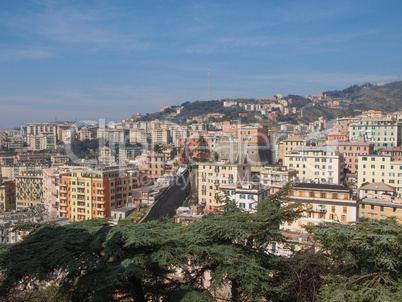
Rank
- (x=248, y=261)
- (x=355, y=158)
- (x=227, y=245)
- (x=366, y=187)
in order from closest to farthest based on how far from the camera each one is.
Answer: (x=248, y=261)
(x=227, y=245)
(x=366, y=187)
(x=355, y=158)

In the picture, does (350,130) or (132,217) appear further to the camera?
(350,130)

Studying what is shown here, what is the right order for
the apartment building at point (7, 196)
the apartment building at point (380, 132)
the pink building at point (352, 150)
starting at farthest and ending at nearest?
the apartment building at point (7, 196) < the apartment building at point (380, 132) < the pink building at point (352, 150)

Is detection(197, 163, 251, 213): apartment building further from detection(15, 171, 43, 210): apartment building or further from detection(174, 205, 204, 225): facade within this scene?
detection(15, 171, 43, 210): apartment building

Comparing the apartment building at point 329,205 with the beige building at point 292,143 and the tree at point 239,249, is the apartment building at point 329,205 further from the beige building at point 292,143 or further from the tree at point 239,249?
the beige building at point 292,143

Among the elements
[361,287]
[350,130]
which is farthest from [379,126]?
[361,287]

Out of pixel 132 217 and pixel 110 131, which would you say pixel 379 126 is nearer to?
pixel 132 217

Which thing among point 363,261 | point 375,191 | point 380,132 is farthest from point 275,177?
point 380,132

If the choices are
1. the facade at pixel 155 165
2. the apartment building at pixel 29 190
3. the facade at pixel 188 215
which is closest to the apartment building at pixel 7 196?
the apartment building at pixel 29 190
